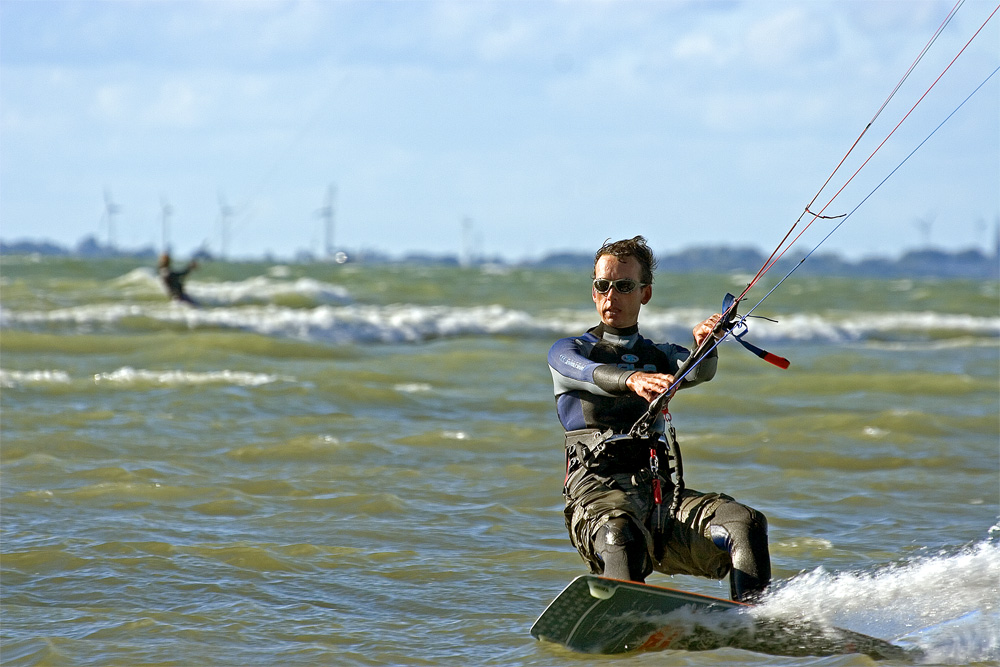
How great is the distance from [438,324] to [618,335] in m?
22.2

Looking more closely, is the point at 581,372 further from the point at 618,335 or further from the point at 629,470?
the point at 629,470

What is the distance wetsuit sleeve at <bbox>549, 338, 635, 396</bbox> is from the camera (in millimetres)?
4582

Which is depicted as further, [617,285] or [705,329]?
[617,285]

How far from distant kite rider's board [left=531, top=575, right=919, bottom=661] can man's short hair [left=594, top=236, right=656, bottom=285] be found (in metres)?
1.22

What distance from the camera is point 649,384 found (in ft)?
14.5

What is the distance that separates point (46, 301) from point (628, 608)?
2587cm

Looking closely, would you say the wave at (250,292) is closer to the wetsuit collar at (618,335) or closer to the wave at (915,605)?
the wave at (915,605)

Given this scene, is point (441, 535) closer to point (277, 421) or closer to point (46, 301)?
point (277, 421)

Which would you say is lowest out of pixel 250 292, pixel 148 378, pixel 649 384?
pixel 148 378

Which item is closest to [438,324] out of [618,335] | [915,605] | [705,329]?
[915,605]

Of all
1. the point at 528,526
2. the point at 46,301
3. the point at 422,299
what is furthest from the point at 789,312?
the point at 528,526

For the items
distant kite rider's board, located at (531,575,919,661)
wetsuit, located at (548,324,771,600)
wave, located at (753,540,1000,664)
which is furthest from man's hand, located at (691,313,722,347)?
wave, located at (753,540,1000,664)

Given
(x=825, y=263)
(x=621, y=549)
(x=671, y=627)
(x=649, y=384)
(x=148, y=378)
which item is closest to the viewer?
(x=649, y=384)

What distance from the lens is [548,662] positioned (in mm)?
5047
